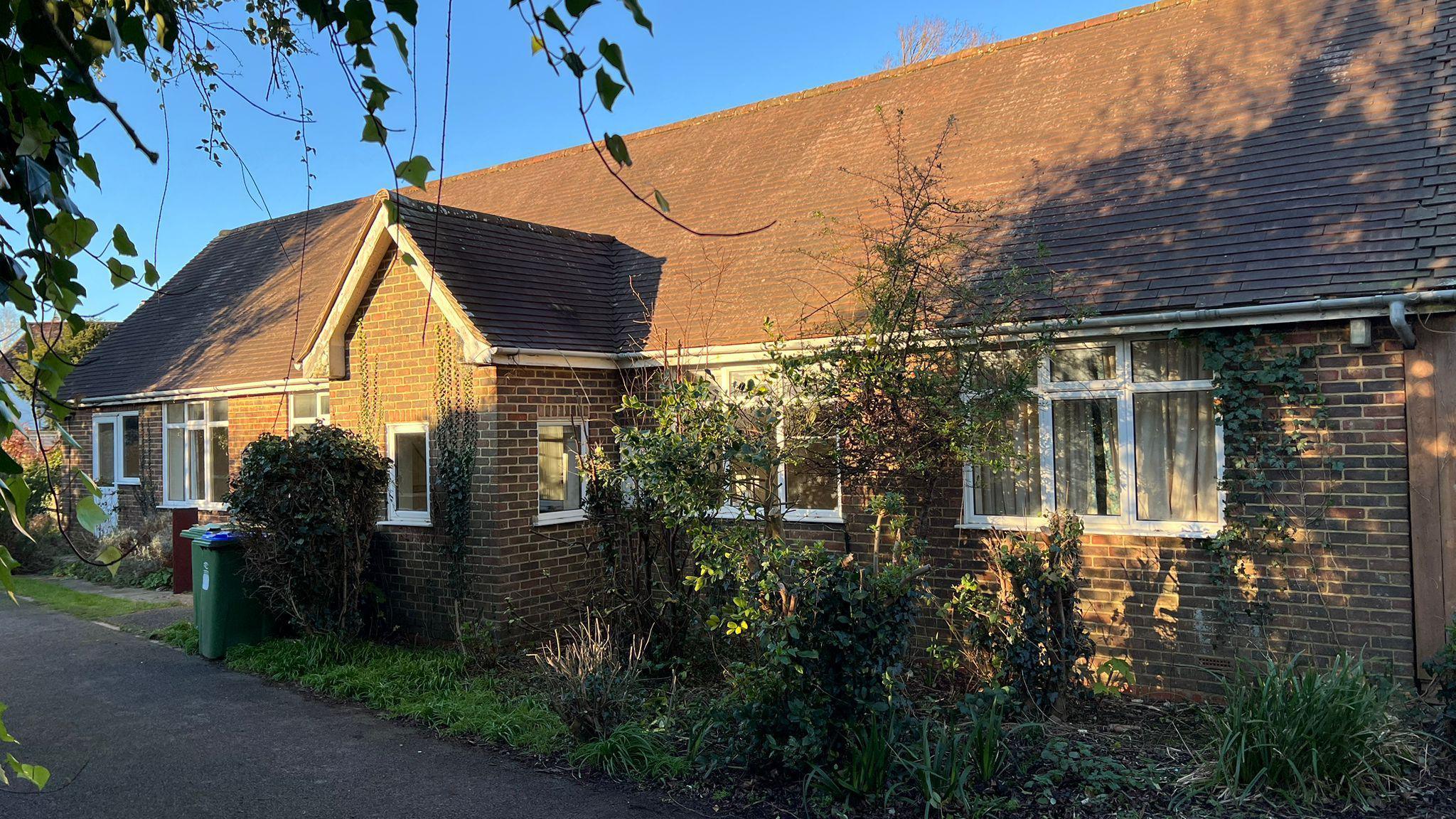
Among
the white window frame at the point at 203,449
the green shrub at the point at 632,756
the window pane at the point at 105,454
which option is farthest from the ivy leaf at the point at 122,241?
the window pane at the point at 105,454

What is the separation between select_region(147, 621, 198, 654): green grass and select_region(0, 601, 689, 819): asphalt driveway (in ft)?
2.42

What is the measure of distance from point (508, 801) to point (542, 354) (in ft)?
17.1

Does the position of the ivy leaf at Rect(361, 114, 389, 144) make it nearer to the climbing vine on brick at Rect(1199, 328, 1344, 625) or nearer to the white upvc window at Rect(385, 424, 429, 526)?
the climbing vine on brick at Rect(1199, 328, 1344, 625)

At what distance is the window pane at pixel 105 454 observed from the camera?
19.2 metres

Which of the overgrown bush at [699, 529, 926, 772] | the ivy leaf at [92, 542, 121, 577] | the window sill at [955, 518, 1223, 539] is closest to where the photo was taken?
the ivy leaf at [92, 542, 121, 577]

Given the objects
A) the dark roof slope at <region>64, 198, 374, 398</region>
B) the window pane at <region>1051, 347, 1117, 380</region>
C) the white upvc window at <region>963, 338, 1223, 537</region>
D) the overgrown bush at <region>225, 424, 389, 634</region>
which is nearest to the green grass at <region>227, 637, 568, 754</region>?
the overgrown bush at <region>225, 424, 389, 634</region>

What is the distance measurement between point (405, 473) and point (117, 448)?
1095 cm

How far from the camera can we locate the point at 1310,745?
5844 millimetres

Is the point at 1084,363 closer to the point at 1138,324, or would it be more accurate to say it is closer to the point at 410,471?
the point at 1138,324

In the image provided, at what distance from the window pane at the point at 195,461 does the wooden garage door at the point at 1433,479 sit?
679 inches

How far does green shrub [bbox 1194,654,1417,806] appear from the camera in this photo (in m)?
5.80

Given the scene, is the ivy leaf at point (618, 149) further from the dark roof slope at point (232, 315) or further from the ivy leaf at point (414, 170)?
the dark roof slope at point (232, 315)

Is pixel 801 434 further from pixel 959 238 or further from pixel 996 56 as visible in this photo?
pixel 996 56

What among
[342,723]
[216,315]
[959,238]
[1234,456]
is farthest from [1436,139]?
[216,315]
